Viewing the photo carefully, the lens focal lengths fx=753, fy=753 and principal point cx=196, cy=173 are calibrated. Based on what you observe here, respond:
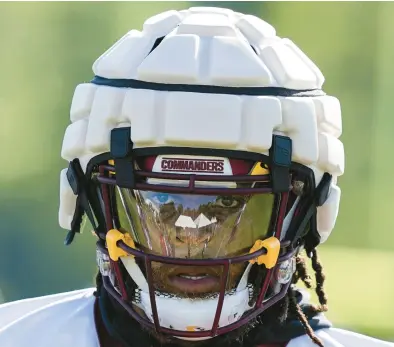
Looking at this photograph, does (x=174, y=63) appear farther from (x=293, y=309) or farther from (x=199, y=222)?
(x=293, y=309)

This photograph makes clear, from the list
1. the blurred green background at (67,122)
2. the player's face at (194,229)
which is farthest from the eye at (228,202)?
the blurred green background at (67,122)

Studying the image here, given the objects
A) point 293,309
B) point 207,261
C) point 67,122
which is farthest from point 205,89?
point 67,122

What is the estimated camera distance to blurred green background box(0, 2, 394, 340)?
228cm

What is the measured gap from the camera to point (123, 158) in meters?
1.08

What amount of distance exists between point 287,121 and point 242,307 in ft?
0.93

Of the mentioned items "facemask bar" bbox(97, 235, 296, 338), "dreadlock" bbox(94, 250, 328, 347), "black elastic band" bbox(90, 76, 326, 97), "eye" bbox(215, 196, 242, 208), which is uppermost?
"black elastic band" bbox(90, 76, 326, 97)

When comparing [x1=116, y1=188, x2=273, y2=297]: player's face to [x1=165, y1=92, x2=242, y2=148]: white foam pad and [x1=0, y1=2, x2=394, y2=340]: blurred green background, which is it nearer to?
[x1=165, y1=92, x2=242, y2=148]: white foam pad

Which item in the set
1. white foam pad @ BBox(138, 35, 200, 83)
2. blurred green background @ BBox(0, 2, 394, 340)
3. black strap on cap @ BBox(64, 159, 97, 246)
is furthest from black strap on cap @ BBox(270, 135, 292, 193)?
blurred green background @ BBox(0, 2, 394, 340)

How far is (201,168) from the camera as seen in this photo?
1.06 metres

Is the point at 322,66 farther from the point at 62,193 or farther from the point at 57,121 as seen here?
the point at 62,193

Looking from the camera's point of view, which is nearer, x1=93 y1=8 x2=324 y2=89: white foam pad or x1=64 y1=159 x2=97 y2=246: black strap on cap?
x1=93 y1=8 x2=324 y2=89: white foam pad

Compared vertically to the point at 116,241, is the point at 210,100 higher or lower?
higher

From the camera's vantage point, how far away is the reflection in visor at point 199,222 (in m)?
1.09

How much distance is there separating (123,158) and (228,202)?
16 cm
